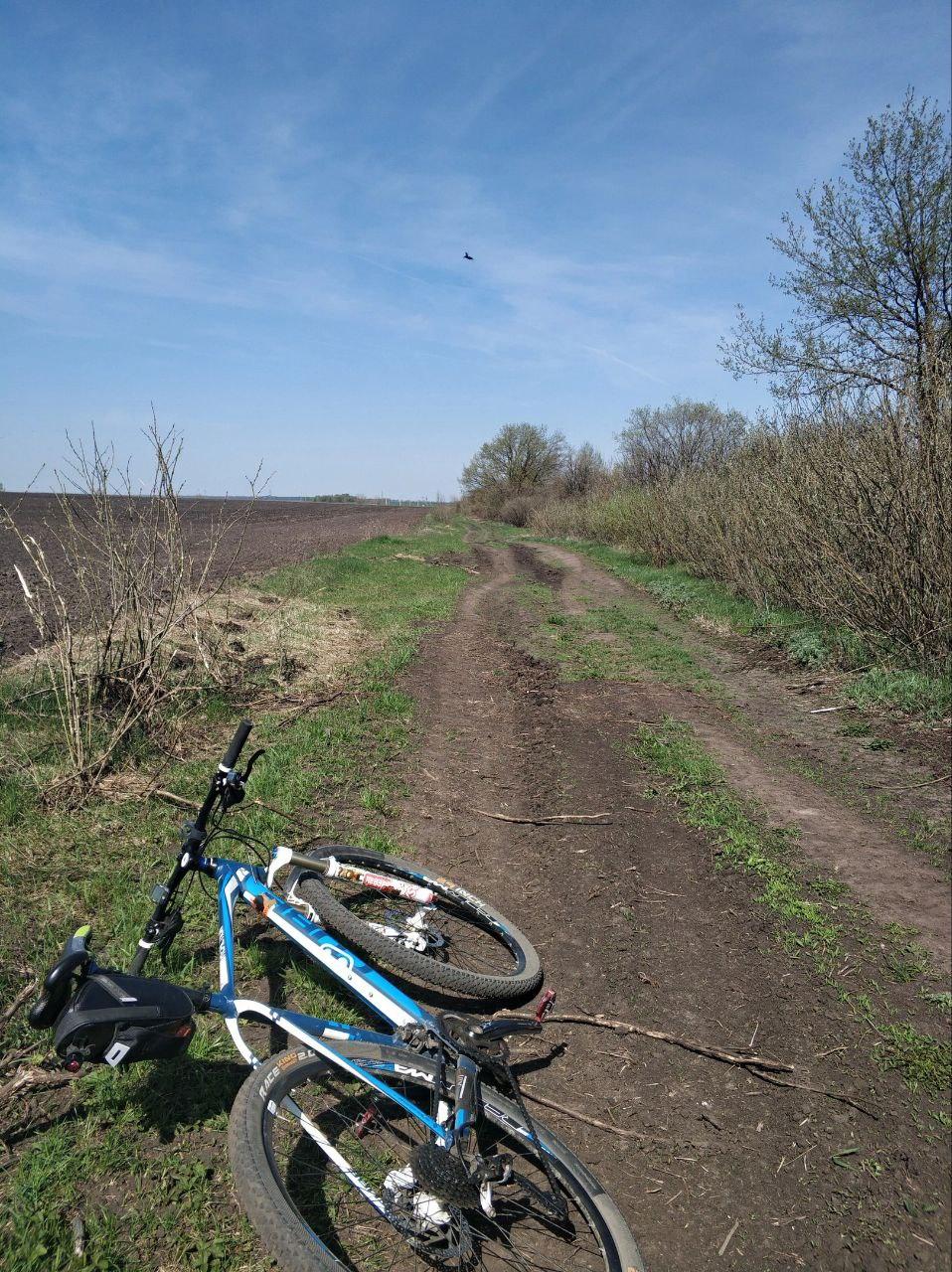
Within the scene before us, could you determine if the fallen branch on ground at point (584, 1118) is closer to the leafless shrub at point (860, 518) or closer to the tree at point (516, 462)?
the leafless shrub at point (860, 518)

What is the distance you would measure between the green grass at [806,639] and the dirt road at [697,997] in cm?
135

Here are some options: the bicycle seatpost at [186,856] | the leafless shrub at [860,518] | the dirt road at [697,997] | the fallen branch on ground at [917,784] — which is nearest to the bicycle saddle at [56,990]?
the bicycle seatpost at [186,856]

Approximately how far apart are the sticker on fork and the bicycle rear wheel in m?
0.03

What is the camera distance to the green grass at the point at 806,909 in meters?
3.06

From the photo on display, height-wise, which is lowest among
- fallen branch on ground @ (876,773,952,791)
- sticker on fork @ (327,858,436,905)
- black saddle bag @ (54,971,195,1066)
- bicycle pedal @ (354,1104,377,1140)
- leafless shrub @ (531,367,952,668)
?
bicycle pedal @ (354,1104,377,1140)

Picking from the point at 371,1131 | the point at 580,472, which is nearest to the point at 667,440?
the point at 580,472

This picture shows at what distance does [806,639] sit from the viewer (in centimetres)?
969

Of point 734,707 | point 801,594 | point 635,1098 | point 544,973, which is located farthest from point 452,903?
point 801,594

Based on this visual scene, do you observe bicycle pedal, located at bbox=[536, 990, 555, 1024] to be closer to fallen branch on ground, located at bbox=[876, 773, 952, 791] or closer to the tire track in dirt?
the tire track in dirt

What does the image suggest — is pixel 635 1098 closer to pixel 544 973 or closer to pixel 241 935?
pixel 544 973

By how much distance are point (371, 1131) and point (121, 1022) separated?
3.25ft

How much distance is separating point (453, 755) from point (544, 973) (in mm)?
3058

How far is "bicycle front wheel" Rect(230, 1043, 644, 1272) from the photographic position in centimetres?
215

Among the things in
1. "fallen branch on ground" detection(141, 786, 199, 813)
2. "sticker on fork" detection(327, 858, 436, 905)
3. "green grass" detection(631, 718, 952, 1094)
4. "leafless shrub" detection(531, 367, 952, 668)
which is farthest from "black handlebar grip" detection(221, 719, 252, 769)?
"leafless shrub" detection(531, 367, 952, 668)
